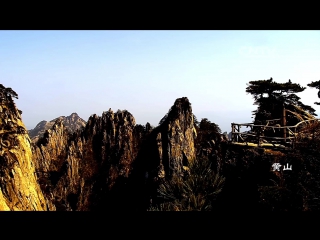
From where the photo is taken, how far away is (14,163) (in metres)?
8.09

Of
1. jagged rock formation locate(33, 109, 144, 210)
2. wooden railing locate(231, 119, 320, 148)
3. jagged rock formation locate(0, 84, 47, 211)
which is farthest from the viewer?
jagged rock formation locate(33, 109, 144, 210)

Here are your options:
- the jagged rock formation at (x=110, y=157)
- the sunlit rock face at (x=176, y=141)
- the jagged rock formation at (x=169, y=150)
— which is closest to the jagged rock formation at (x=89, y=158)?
the jagged rock formation at (x=110, y=157)

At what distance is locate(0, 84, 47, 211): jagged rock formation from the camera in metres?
7.84

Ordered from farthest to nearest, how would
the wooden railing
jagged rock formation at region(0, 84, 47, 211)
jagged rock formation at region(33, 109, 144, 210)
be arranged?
jagged rock formation at region(33, 109, 144, 210) → the wooden railing → jagged rock formation at region(0, 84, 47, 211)

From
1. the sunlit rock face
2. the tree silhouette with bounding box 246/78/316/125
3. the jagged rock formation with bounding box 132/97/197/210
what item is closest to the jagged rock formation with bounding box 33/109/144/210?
the jagged rock formation with bounding box 132/97/197/210

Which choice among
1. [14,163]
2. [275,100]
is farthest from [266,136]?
[14,163]

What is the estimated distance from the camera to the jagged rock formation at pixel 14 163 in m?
7.84

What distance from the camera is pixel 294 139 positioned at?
44.7 ft

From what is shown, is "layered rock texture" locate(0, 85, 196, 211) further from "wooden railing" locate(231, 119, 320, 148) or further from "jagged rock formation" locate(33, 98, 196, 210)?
"wooden railing" locate(231, 119, 320, 148)

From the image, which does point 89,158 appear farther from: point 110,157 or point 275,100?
point 275,100

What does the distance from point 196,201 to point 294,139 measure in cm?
544

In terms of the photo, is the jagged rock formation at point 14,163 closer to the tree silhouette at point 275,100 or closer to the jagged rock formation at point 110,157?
the jagged rock formation at point 110,157

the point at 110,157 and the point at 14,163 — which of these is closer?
the point at 14,163
